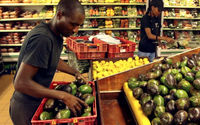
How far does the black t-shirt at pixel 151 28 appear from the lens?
3.49 metres

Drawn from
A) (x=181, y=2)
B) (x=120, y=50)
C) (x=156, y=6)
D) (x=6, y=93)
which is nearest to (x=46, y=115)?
(x=120, y=50)

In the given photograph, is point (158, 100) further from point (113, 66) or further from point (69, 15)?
point (113, 66)

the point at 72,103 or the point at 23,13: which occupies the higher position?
the point at 23,13

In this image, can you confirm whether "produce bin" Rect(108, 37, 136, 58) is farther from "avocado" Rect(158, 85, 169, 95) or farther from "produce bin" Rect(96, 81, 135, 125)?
"avocado" Rect(158, 85, 169, 95)

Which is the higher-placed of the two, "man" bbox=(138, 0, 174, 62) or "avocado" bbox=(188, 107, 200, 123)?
"man" bbox=(138, 0, 174, 62)

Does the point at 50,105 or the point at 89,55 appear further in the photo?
the point at 89,55

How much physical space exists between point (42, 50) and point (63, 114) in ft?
1.54

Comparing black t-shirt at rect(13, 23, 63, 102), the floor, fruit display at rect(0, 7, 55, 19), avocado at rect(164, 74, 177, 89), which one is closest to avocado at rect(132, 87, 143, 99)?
avocado at rect(164, 74, 177, 89)

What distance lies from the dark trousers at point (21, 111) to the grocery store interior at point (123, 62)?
260 mm

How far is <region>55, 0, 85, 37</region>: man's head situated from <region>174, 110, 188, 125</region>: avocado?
3.10 ft

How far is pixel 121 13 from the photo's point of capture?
5.82 meters

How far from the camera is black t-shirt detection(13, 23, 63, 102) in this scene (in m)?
1.21

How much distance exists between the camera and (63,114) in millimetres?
1240

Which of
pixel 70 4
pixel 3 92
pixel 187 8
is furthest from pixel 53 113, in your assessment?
pixel 187 8
